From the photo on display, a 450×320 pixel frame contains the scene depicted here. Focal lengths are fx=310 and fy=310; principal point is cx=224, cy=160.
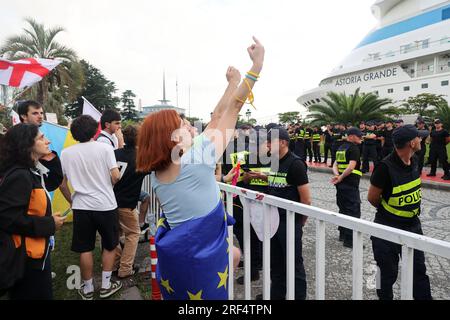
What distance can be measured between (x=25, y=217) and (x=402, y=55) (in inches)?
1685

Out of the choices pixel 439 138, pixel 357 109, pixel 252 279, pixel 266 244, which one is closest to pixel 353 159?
pixel 252 279

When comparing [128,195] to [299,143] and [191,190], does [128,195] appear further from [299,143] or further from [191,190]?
[299,143]

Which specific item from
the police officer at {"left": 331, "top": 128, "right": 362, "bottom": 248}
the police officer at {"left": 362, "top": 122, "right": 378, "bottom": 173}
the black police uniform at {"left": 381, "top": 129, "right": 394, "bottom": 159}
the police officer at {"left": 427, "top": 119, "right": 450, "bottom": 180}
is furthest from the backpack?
the black police uniform at {"left": 381, "top": 129, "right": 394, "bottom": 159}

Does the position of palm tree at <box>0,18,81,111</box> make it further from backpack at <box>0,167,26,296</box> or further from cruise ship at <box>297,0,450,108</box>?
cruise ship at <box>297,0,450,108</box>

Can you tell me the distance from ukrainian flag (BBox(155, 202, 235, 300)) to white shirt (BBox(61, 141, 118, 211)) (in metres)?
1.55

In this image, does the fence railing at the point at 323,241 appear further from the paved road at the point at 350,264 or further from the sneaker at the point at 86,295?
the sneaker at the point at 86,295

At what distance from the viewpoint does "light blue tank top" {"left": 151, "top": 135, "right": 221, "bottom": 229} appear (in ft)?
4.93

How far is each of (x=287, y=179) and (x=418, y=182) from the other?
1.12 metres

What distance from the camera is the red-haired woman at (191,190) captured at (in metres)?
1.54

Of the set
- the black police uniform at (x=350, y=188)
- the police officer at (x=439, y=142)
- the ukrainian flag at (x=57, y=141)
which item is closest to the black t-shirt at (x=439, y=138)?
the police officer at (x=439, y=142)

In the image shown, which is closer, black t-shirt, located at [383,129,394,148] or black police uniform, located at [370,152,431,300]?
black police uniform, located at [370,152,431,300]

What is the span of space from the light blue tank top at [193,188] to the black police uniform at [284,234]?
3.81 feet

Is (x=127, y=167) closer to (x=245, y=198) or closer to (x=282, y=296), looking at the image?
(x=245, y=198)
